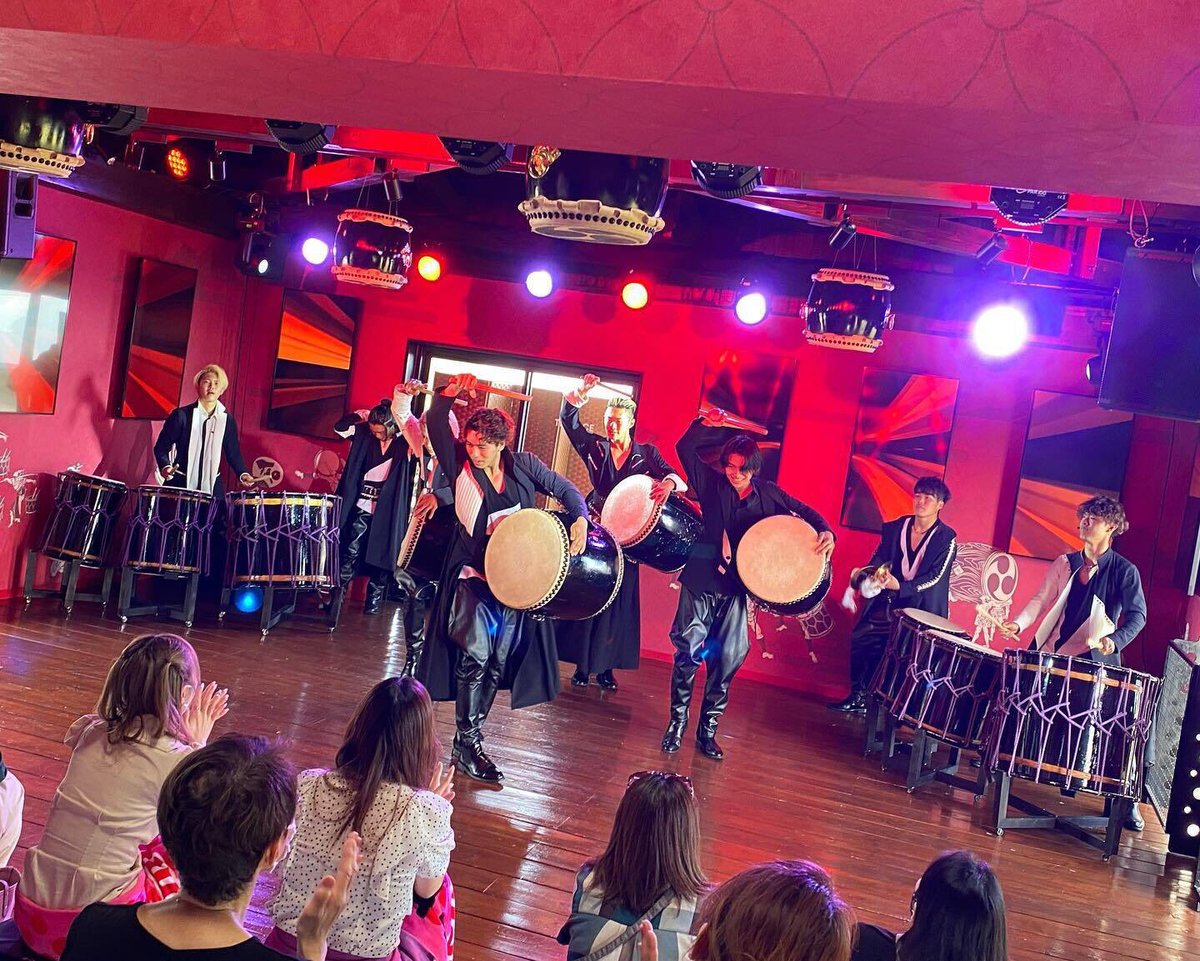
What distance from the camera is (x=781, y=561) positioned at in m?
5.54

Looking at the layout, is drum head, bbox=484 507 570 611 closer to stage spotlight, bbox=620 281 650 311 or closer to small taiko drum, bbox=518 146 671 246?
small taiko drum, bbox=518 146 671 246

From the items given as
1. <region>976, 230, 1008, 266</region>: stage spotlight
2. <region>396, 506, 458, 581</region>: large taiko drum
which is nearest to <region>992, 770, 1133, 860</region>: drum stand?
<region>976, 230, 1008, 266</region>: stage spotlight

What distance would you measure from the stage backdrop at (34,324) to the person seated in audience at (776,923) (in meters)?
6.01

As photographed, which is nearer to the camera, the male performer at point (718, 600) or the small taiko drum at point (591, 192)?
the small taiko drum at point (591, 192)

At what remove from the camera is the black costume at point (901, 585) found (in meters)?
6.62

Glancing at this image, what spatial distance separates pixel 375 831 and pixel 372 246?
4.81m

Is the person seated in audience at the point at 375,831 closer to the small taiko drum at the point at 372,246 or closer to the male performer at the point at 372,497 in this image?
the small taiko drum at the point at 372,246

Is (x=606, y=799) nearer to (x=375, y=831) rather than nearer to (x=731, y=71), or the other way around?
(x=375, y=831)

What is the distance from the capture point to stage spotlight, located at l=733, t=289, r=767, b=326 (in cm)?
733

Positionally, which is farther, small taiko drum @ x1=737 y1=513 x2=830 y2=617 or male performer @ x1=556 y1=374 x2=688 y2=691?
male performer @ x1=556 y1=374 x2=688 y2=691

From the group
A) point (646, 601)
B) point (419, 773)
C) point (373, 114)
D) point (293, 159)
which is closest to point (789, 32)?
point (373, 114)

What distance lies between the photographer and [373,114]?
2299 mm

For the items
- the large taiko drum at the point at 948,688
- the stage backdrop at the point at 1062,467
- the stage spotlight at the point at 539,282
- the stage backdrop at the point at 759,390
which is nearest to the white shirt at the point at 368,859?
Result: the large taiko drum at the point at 948,688

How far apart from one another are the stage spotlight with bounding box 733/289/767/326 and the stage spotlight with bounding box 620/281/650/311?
2.35 feet
